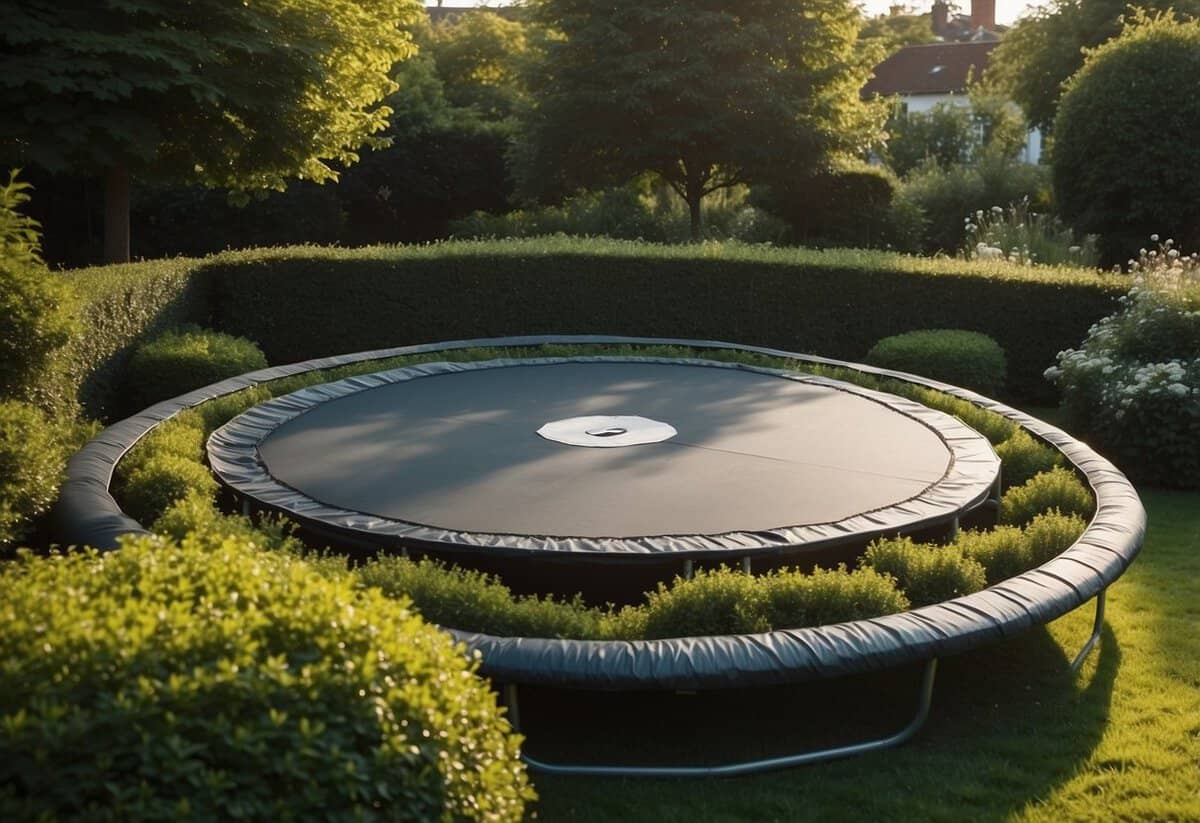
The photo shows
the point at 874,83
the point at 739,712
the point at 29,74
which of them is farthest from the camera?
the point at 874,83

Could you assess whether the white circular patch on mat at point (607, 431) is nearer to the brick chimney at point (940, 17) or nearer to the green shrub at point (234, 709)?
the green shrub at point (234, 709)

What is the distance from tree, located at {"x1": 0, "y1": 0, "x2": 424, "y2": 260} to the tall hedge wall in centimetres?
87

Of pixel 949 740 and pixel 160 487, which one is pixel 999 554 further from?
pixel 160 487

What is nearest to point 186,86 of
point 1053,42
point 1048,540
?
point 1048,540

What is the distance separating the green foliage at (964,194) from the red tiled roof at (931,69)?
70.3 feet

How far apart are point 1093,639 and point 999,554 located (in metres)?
0.44

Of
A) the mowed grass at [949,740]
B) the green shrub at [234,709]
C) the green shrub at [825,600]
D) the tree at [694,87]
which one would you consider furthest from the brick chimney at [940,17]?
the green shrub at [234,709]

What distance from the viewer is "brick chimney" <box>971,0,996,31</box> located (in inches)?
1748

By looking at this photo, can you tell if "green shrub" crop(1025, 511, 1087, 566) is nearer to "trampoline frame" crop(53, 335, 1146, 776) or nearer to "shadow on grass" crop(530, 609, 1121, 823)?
"trampoline frame" crop(53, 335, 1146, 776)

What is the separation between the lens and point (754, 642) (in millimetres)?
3082

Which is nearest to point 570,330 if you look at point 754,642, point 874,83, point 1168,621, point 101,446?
point 101,446

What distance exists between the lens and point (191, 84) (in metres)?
6.91

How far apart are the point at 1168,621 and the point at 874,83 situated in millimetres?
37093

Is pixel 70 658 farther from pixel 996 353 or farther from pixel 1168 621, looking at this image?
pixel 996 353
